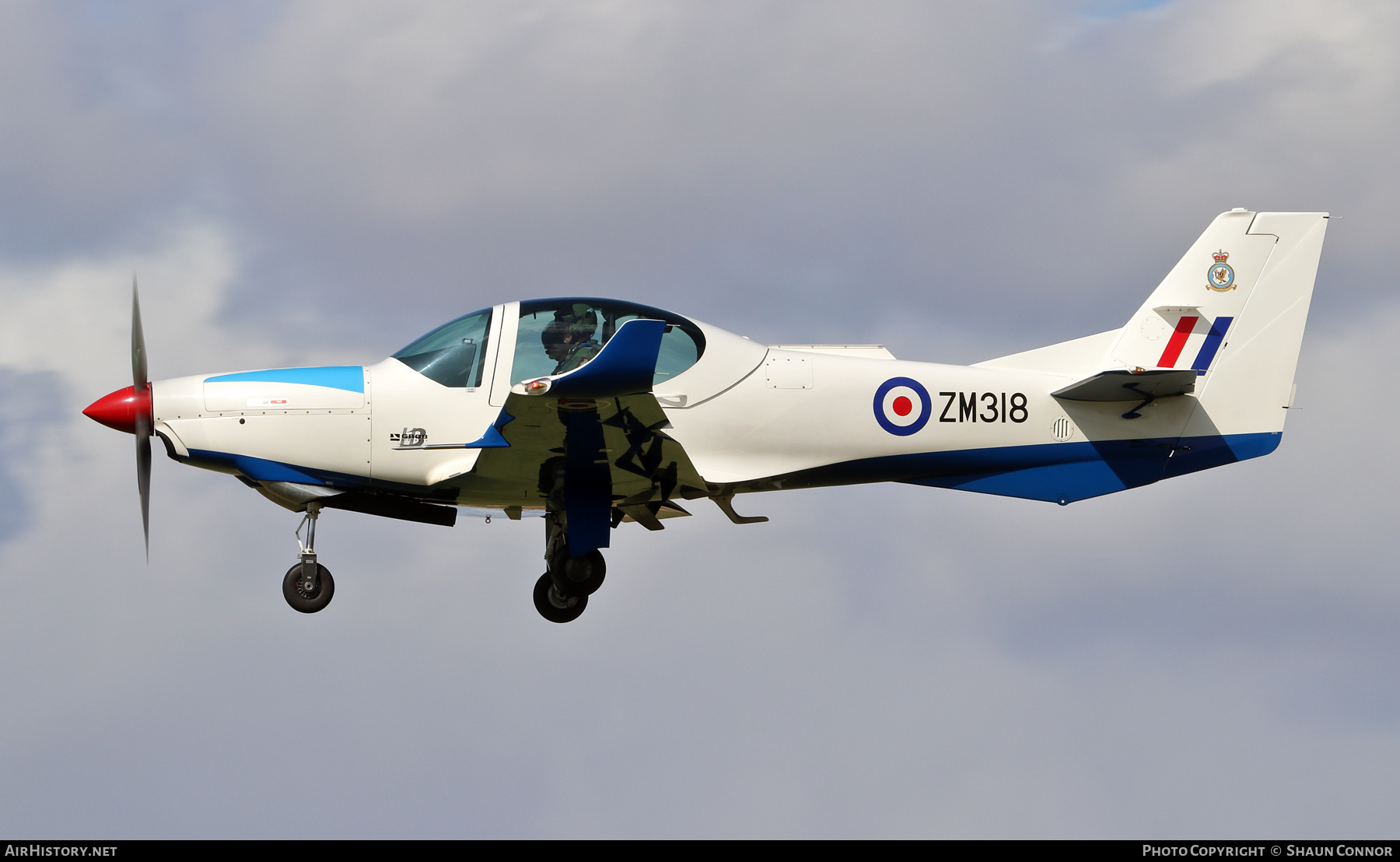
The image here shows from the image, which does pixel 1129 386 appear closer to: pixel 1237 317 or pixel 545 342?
pixel 1237 317

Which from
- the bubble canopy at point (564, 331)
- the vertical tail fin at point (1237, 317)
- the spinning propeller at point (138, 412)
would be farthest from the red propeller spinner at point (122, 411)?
the vertical tail fin at point (1237, 317)

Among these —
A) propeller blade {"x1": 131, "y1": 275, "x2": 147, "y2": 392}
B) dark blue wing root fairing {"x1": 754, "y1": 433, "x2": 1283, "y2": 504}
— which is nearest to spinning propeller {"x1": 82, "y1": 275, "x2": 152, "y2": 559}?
propeller blade {"x1": 131, "y1": 275, "x2": 147, "y2": 392}

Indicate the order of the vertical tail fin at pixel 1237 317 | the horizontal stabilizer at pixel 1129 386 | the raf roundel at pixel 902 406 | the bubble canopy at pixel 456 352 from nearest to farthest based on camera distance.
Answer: the bubble canopy at pixel 456 352, the raf roundel at pixel 902 406, the horizontal stabilizer at pixel 1129 386, the vertical tail fin at pixel 1237 317

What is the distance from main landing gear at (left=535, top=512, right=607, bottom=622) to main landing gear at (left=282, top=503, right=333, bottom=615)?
84.8 inches

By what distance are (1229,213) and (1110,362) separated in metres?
2.11

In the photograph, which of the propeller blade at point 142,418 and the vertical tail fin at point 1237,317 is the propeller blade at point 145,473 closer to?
the propeller blade at point 142,418

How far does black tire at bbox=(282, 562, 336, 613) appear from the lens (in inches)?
496

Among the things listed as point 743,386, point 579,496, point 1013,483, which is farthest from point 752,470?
point 1013,483

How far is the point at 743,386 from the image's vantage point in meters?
12.8

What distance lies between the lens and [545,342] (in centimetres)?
1221

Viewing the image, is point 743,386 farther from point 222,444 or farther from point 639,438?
point 222,444

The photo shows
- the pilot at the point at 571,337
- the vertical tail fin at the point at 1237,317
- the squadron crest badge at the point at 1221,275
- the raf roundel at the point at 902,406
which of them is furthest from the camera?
the squadron crest badge at the point at 1221,275

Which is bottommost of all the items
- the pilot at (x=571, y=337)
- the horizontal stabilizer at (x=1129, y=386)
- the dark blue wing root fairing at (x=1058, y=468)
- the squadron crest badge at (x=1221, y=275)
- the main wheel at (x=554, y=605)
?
the main wheel at (x=554, y=605)

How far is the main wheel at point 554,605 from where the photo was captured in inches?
551
